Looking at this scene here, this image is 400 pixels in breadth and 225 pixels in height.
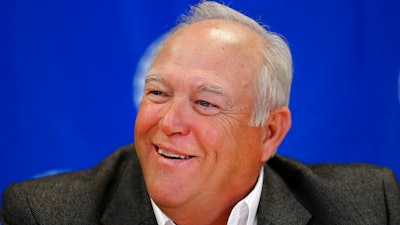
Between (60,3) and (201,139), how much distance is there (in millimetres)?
1162

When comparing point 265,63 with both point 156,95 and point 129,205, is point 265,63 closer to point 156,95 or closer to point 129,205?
point 156,95

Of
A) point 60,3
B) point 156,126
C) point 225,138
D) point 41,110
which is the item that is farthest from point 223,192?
point 60,3

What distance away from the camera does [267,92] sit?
2.30 m

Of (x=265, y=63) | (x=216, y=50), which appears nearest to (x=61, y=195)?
(x=216, y=50)

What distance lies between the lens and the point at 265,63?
2309 millimetres

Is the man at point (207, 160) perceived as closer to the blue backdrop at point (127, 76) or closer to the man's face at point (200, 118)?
the man's face at point (200, 118)

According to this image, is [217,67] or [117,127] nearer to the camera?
[217,67]

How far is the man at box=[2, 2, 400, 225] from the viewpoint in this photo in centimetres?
210

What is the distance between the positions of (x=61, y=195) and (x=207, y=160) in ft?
1.91

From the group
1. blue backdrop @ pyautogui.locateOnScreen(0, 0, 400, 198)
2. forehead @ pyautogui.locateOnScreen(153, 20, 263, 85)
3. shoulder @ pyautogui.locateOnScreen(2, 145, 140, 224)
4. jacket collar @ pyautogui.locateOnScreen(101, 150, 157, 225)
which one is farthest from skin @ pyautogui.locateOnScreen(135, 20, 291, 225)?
blue backdrop @ pyautogui.locateOnScreen(0, 0, 400, 198)

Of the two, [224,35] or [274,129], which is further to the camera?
[274,129]

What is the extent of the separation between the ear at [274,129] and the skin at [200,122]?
74 millimetres

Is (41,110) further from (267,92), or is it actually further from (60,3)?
(267,92)

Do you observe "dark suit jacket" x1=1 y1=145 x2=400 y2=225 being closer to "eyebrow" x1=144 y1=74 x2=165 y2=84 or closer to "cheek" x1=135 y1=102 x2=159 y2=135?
"cheek" x1=135 y1=102 x2=159 y2=135
